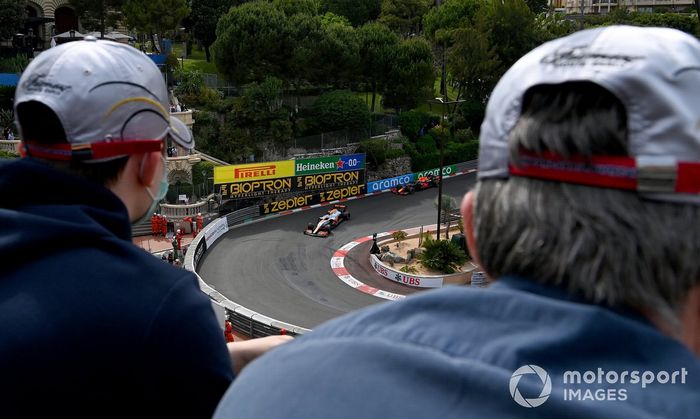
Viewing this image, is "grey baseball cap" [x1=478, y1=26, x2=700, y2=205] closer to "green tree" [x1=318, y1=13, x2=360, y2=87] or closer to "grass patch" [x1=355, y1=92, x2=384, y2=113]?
"green tree" [x1=318, y1=13, x2=360, y2=87]

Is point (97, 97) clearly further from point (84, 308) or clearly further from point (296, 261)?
point (296, 261)

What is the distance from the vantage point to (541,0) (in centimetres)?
7356

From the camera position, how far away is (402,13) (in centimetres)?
6800

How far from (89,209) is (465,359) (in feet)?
6.68

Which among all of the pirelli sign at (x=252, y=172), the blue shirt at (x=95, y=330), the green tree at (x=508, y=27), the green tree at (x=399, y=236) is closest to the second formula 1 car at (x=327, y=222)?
the pirelli sign at (x=252, y=172)

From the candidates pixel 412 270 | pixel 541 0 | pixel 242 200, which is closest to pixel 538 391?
pixel 412 270

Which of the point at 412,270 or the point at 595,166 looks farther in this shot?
the point at 412,270

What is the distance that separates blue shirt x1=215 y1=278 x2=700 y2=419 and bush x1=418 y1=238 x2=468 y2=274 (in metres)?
28.9

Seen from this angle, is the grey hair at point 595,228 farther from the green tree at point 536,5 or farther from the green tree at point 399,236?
the green tree at point 536,5

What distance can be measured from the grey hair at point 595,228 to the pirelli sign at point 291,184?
34953mm

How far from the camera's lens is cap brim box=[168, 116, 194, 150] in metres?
3.85

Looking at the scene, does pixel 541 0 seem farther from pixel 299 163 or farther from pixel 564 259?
pixel 564 259

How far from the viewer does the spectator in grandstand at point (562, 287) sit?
1.55 meters

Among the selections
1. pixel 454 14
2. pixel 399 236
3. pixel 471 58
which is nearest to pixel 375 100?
pixel 471 58
